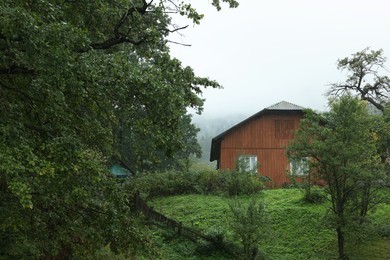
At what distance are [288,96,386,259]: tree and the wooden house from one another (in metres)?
13.6

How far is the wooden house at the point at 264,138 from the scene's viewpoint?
2639cm

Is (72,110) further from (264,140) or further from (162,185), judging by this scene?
(264,140)

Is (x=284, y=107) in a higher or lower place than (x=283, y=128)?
higher

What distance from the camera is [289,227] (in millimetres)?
15141

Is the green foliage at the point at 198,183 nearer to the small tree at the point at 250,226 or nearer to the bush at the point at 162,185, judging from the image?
the bush at the point at 162,185

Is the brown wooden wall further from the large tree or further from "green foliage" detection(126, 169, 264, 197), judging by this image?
the large tree

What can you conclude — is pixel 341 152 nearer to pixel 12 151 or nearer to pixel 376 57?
pixel 12 151

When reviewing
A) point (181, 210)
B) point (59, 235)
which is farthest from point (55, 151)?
point (181, 210)

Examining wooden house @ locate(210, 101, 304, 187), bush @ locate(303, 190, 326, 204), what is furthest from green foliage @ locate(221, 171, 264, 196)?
wooden house @ locate(210, 101, 304, 187)

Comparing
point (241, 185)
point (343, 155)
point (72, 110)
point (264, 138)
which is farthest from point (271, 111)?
point (72, 110)

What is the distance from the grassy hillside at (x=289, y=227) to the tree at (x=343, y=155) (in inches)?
36.2

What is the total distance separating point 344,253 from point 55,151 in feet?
35.9

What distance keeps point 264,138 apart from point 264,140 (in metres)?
0.14

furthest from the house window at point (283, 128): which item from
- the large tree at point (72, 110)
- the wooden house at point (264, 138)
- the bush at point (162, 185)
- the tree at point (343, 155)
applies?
the large tree at point (72, 110)
